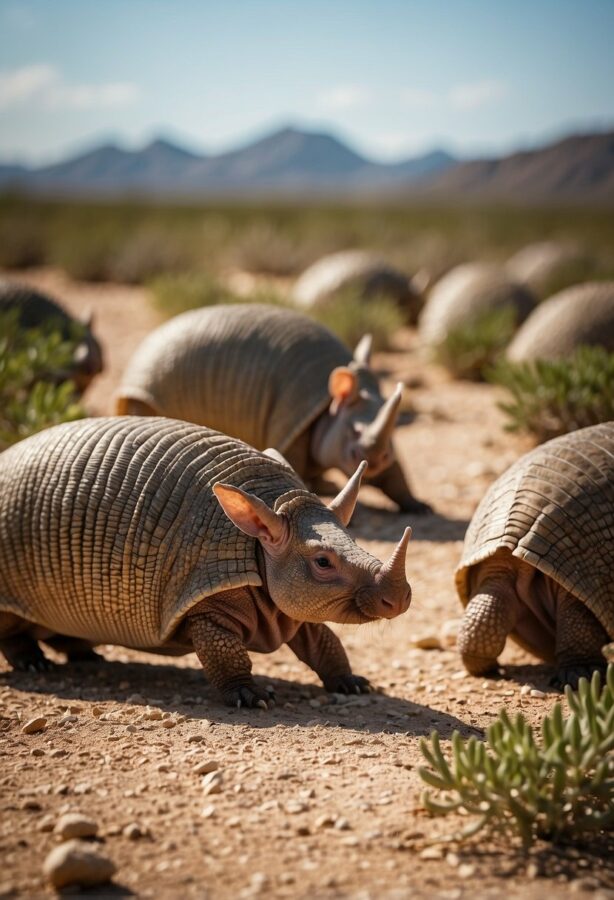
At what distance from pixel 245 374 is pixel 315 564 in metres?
3.96

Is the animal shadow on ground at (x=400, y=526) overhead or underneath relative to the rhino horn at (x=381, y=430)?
underneath

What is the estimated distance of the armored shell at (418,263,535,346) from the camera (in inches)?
583

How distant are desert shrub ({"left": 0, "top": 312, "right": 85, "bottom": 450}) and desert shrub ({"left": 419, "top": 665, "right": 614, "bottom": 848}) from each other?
4.79 metres

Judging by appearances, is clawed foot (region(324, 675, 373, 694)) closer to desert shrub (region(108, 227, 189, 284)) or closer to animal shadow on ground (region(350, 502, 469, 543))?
animal shadow on ground (region(350, 502, 469, 543))

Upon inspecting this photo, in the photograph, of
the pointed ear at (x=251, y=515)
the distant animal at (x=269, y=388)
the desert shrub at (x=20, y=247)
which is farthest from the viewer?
the desert shrub at (x=20, y=247)

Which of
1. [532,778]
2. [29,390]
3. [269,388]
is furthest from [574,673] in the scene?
[29,390]

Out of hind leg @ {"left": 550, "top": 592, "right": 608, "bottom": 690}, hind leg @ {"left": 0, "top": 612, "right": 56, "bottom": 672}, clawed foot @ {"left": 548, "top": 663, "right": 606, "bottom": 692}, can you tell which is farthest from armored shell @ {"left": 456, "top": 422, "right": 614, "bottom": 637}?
hind leg @ {"left": 0, "top": 612, "right": 56, "bottom": 672}

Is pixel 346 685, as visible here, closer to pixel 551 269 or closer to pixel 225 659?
pixel 225 659

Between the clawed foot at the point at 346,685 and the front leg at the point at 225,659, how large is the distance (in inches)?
17.5

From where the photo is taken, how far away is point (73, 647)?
592 centimetres

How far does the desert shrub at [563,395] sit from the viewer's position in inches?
350

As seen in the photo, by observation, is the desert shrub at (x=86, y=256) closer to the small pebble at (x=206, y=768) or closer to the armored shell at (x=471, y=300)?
the armored shell at (x=471, y=300)

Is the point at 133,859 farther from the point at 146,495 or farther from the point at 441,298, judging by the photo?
the point at 441,298

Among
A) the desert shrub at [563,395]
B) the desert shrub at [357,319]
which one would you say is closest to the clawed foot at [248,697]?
the desert shrub at [563,395]
